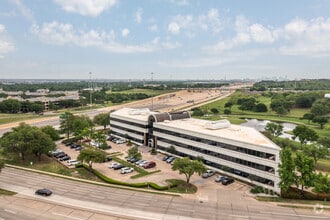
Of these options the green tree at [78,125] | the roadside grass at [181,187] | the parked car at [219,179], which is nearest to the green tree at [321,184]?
the parked car at [219,179]

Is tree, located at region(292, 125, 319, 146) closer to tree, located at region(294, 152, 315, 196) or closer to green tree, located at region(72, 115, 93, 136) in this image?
tree, located at region(294, 152, 315, 196)

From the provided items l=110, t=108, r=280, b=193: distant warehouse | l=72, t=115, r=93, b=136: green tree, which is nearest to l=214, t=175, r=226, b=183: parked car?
l=110, t=108, r=280, b=193: distant warehouse

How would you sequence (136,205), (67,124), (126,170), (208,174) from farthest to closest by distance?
(67,124) < (126,170) < (208,174) < (136,205)

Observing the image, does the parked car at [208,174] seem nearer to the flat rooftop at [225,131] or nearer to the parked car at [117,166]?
the flat rooftop at [225,131]

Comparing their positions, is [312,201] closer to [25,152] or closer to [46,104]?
[25,152]

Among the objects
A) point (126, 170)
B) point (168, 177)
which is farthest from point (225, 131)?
point (126, 170)

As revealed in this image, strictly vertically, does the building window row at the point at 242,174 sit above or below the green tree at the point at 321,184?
below

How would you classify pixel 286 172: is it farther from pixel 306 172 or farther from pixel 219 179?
pixel 219 179
